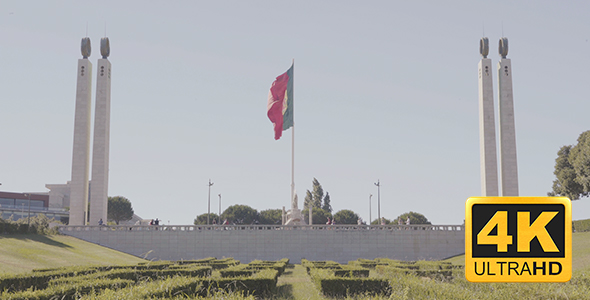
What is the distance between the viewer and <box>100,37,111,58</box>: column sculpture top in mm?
67938

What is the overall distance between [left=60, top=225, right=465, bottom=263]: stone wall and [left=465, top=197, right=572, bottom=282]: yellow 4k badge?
2144 inches

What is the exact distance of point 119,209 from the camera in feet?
407

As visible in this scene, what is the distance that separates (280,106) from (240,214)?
67.1m

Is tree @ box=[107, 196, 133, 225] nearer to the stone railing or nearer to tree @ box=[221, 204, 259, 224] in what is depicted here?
tree @ box=[221, 204, 259, 224]

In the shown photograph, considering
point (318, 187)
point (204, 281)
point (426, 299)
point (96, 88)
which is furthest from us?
point (318, 187)

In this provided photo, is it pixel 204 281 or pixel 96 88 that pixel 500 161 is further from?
pixel 204 281

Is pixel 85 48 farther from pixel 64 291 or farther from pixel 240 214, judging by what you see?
pixel 240 214

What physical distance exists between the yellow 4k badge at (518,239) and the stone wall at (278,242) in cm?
5447

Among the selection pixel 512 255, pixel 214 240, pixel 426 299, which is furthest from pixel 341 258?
pixel 512 255

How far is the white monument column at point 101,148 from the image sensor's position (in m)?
62.9

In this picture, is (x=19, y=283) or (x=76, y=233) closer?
(x=19, y=283)

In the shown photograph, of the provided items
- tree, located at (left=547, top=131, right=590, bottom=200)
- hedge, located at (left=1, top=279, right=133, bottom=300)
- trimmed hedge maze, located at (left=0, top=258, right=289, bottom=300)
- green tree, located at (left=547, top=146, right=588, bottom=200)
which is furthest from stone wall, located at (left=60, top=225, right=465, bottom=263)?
hedge, located at (left=1, top=279, right=133, bottom=300)

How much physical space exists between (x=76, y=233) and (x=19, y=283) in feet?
135

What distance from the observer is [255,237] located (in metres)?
58.3
